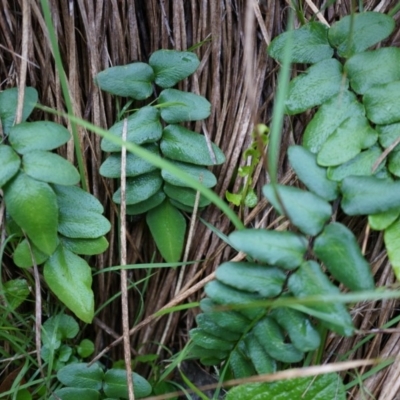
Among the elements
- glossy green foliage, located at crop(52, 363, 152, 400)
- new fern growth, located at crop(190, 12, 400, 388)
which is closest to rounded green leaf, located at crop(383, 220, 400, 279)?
new fern growth, located at crop(190, 12, 400, 388)

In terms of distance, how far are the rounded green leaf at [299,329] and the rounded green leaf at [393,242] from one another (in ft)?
0.57

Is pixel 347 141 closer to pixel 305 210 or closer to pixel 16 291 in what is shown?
pixel 305 210

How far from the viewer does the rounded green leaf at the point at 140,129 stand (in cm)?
98

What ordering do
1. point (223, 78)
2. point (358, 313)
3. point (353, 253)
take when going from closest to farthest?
point (353, 253)
point (358, 313)
point (223, 78)

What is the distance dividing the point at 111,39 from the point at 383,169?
584 millimetres

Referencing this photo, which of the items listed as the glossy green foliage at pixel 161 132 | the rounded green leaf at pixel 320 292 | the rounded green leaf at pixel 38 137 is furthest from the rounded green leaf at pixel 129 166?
the rounded green leaf at pixel 320 292

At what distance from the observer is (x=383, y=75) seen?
91cm

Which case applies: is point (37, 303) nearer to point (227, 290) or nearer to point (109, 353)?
point (109, 353)

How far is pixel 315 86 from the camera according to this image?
934mm

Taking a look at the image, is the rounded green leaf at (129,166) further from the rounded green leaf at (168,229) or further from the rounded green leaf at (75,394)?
the rounded green leaf at (75,394)

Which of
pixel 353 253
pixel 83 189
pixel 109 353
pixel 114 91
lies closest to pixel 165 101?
pixel 114 91

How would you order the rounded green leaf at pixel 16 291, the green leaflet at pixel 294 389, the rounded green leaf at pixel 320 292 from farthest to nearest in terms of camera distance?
the rounded green leaf at pixel 16 291 → the green leaflet at pixel 294 389 → the rounded green leaf at pixel 320 292

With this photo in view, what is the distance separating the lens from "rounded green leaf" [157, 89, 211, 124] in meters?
0.99

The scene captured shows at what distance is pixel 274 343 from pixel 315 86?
46 centimetres
